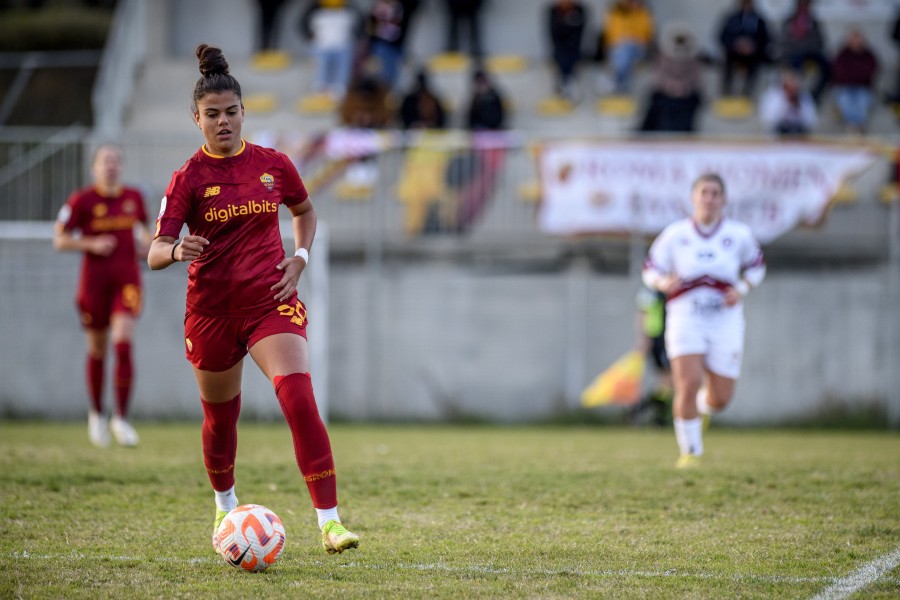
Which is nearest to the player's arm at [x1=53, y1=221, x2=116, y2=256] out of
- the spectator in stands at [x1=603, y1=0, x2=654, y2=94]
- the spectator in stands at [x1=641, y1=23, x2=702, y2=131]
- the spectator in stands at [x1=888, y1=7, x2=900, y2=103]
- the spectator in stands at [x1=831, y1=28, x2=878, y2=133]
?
the spectator in stands at [x1=641, y1=23, x2=702, y2=131]

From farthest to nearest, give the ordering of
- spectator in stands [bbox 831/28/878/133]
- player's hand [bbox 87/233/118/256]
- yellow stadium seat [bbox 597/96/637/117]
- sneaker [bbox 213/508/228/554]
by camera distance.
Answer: yellow stadium seat [bbox 597/96/637/117] < spectator in stands [bbox 831/28/878/133] < player's hand [bbox 87/233/118/256] < sneaker [bbox 213/508/228/554]

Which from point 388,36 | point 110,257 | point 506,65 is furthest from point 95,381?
point 506,65

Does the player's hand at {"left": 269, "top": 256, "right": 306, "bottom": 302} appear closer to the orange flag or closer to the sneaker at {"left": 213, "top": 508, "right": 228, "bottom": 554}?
the sneaker at {"left": 213, "top": 508, "right": 228, "bottom": 554}

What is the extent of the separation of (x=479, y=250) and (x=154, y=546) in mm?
11021

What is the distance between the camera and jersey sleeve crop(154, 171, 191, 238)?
232 inches

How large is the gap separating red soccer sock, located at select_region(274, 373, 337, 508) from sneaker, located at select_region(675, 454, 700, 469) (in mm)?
4420

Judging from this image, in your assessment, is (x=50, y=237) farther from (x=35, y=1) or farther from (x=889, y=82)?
(x=35, y=1)

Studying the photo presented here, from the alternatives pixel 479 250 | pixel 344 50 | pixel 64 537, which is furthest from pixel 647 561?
pixel 344 50

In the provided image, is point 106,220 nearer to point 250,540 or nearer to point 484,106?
point 250,540

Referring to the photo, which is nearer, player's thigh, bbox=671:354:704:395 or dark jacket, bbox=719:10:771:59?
player's thigh, bbox=671:354:704:395

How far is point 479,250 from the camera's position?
55.5ft

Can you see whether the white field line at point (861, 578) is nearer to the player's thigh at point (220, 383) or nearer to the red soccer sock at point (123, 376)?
the player's thigh at point (220, 383)

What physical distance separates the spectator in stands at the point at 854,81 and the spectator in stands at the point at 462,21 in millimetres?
6104

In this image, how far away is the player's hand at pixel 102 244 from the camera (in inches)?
442
